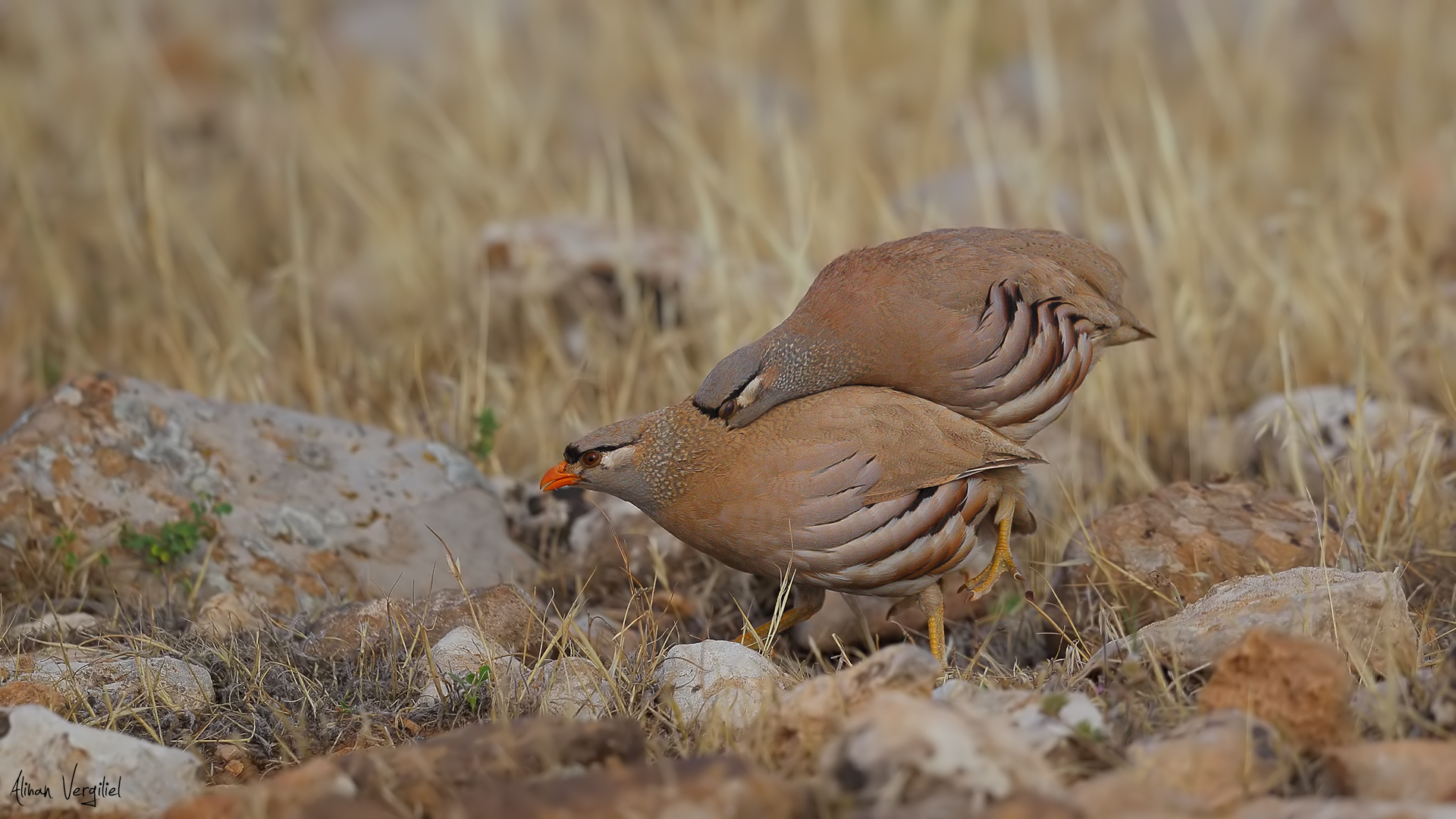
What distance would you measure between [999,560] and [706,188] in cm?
337

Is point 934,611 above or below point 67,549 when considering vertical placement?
below

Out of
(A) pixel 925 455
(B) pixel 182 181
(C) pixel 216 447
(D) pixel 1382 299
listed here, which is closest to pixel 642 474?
(A) pixel 925 455

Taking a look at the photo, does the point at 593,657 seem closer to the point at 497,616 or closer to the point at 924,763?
the point at 497,616

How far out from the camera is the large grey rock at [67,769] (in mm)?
3400

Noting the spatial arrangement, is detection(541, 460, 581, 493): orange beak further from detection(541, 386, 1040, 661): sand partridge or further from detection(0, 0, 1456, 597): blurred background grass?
detection(0, 0, 1456, 597): blurred background grass

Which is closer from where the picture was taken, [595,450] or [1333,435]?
[595,450]

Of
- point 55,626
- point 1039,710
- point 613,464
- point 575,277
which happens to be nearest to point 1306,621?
point 1039,710

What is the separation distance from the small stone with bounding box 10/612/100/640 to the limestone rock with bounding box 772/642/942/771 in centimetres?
223

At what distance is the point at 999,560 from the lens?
4.77 m

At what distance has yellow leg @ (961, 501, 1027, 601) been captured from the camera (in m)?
4.73

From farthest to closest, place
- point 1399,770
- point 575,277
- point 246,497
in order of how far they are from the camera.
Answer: point 575,277 < point 246,497 < point 1399,770

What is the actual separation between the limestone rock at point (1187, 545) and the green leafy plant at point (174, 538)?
2759 mm

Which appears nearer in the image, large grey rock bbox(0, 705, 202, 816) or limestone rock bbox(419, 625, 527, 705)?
large grey rock bbox(0, 705, 202, 816)

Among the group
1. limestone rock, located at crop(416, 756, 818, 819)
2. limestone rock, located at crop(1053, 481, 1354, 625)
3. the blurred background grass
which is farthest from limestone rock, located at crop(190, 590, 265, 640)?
limestone rock, located at crop(1053, 481, 1354, 625)
